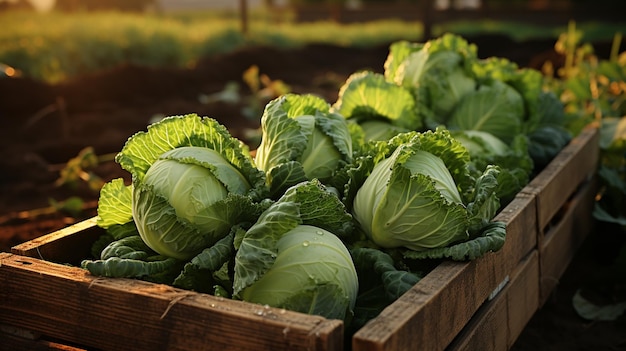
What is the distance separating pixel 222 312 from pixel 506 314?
127 centimetres

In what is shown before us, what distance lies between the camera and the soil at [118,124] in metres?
3.57

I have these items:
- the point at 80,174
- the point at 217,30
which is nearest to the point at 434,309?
the point at 80,174

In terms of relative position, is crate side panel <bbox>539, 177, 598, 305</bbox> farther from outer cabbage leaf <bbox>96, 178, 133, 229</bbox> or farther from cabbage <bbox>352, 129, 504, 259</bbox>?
outer cabbage leaf <bbox>96, 178, 133, 229</bbox>

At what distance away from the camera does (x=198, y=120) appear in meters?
2.50

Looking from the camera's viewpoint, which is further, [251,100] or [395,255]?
[251,100]

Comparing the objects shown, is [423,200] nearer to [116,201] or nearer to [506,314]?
[506,314]

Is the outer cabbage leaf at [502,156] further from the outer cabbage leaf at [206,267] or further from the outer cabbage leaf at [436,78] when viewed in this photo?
the outer cabbage leaf at [206,267]

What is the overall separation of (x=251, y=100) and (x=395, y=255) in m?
6.07

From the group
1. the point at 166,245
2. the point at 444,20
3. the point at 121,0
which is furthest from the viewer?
the point at 121,0

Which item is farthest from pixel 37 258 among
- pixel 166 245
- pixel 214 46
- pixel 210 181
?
pixel 214 46

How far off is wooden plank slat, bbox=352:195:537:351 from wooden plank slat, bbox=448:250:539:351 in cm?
5

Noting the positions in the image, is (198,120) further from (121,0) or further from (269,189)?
(121,0)

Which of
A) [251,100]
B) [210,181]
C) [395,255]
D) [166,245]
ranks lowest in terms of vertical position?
[251,100]

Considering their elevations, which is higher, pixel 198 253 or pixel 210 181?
pixel 210 181
